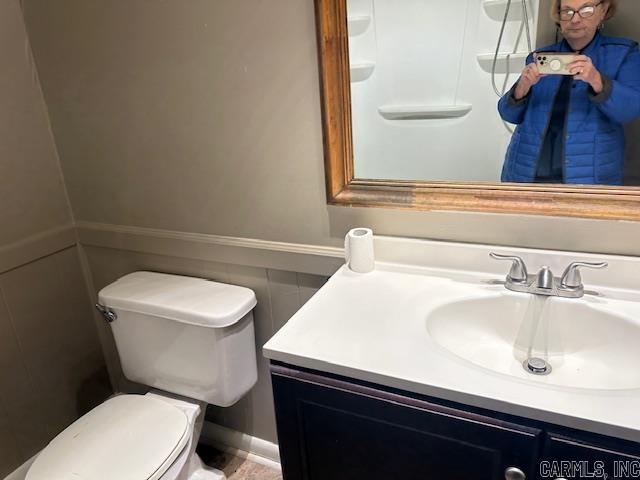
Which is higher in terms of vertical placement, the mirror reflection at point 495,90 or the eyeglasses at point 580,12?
the eyeglasses at point 580,12

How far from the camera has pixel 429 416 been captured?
33.2 inches

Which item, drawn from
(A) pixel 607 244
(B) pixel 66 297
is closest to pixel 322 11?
(A) pixel 607 244

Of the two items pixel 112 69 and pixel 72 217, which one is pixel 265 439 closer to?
pixel 72 217

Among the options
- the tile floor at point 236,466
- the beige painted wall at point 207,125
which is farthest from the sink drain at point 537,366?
the tile floor at point 236,466

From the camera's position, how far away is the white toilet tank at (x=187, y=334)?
134cm

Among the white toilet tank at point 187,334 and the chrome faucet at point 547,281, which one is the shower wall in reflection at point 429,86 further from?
the white toilet tank at point 187,334

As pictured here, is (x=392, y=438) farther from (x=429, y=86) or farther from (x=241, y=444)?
(x=241, y=444)

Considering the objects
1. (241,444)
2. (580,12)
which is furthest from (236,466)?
(580,12)

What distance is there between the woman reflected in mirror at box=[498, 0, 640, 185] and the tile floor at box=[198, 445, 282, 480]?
124cm

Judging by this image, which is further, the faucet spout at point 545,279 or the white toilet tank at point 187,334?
the white toilet tank at point 187,334

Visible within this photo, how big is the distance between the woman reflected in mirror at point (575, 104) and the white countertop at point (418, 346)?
0.19 metres

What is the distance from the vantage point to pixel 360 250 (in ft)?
3.90

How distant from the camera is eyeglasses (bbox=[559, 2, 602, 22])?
3.18 feet

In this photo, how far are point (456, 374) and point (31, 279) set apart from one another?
1.41 metres
